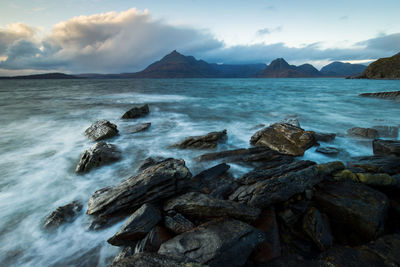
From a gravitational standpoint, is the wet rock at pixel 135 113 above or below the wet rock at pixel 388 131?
above

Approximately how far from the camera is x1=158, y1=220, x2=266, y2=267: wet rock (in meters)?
3.17

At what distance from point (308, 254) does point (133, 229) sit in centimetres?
351

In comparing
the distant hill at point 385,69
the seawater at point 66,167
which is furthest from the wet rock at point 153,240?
the distant hill at point 385,69

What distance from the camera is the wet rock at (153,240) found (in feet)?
11.7

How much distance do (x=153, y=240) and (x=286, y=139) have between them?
6915 millimetres

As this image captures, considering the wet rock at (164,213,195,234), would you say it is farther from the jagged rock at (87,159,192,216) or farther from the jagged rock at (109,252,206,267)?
the jagged rock at (109,252,206,267)

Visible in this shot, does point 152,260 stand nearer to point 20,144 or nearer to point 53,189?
point 53,189

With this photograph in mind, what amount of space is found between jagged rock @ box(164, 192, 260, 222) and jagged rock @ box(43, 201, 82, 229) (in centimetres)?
259

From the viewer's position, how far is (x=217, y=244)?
3295 mm

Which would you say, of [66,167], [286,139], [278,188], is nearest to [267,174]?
[278,188]

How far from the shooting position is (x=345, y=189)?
489 cm

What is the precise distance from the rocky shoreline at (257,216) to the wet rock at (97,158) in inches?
84.8

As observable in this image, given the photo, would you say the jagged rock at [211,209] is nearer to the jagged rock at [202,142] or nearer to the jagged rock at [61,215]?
the jagged rock at [61,215]

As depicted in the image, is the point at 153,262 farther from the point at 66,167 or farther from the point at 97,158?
the point at 66,167
